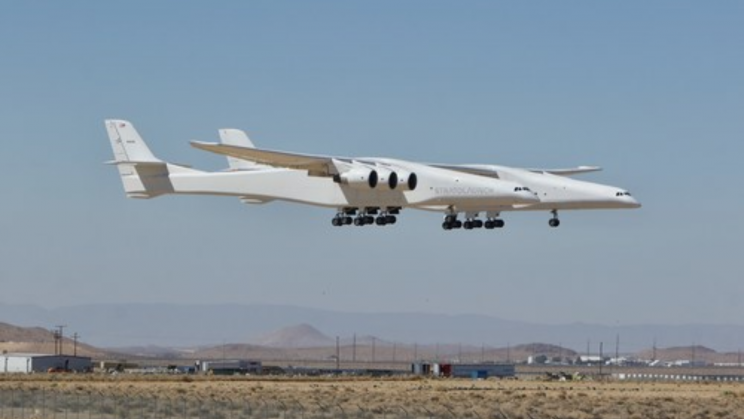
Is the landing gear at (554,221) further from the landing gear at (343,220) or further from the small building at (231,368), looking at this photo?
the small building at (231,368)

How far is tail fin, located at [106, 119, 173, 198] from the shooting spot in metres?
85.4

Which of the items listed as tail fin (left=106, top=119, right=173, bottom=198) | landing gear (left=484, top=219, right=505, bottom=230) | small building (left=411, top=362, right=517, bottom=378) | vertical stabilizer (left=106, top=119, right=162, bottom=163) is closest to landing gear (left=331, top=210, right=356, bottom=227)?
landing gear (left=484, top=219, right=505, bottom=230)

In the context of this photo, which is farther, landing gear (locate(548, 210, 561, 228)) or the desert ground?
landing gear (locate(548, 210, 561, 228))

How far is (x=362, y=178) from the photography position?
7638cm

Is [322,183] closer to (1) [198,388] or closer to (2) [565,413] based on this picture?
(1) [198,388]

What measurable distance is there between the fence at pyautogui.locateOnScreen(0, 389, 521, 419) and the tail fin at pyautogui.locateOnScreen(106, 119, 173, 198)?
64.5ft

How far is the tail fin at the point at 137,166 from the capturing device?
85.4 meters

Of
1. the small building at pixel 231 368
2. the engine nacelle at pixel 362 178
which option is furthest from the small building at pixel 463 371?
the engine nacelle at pixel 362 178

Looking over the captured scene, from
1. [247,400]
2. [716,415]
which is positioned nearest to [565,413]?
[716,415]

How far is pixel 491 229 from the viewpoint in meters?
78.6

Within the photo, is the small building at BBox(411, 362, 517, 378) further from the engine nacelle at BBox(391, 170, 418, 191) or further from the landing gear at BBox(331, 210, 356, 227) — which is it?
the engine nacelle at BBox(391, 170, 418, 191)

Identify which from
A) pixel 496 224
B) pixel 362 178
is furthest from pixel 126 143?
pixel 496 224

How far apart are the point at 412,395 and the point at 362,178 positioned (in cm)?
1123

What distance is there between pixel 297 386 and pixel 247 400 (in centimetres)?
1986
